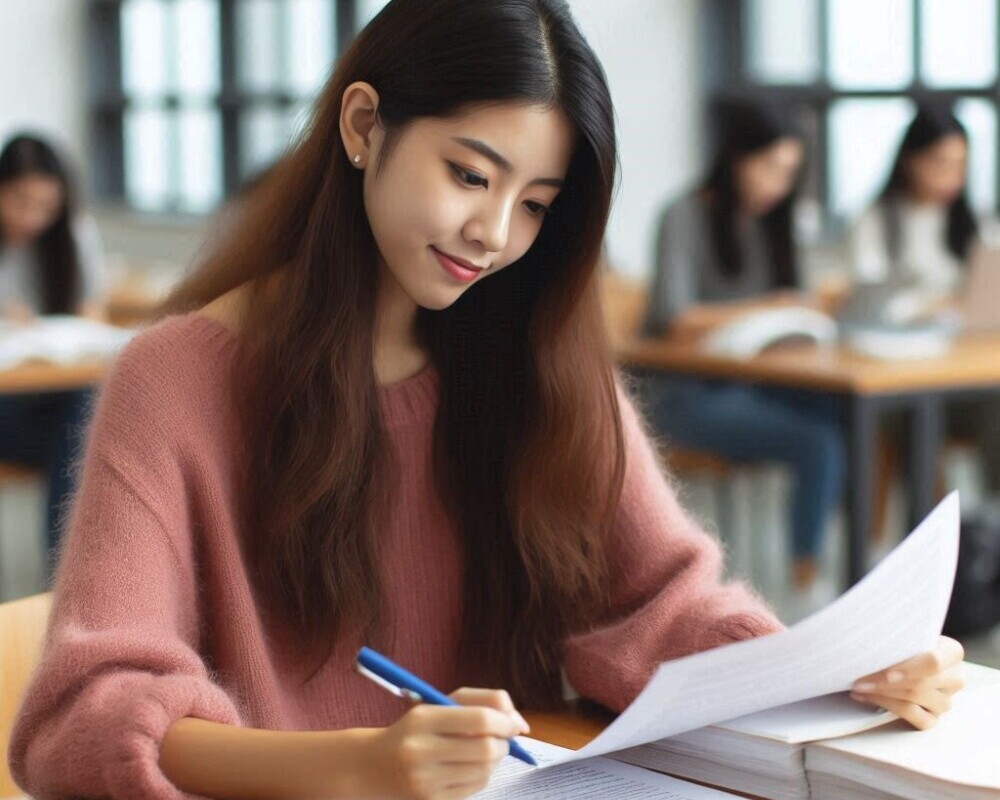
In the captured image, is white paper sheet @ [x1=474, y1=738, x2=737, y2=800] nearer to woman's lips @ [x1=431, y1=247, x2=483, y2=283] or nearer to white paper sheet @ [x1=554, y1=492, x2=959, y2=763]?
white paper sheet @ [x1=554, y1=492, x2=959, y2=763]

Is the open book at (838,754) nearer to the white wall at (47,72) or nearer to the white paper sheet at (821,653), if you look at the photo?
the white paper sheet at (821,653)

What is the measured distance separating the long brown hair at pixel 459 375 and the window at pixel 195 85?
6.00 meters

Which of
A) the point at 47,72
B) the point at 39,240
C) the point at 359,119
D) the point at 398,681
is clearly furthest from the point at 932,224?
the point at 47,72

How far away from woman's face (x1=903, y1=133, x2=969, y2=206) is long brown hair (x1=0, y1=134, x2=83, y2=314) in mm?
2330

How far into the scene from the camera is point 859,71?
5.25m

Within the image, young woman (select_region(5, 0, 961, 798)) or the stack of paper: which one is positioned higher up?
young woman (select_region(5, 0, 961, 798))

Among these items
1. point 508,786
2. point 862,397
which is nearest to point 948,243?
point 862,397

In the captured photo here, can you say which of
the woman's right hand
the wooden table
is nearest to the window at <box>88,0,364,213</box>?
the wooden table

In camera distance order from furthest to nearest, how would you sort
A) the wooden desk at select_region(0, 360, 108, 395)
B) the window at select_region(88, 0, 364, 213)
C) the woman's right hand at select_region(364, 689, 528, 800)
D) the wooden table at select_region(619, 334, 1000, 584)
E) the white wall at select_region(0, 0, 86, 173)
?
the white wall at select_region(0, 0, 86, 173)
the window at select_region(88, 0, 364, 213)
the wooden desk at select_region(0, 360, 108, 395)
the wooden table at select_region(619, 334, 1000, 584)
the woman's right hand at select_region(364, 689, 528, 800)

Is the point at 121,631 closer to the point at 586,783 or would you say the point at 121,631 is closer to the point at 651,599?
the point at 586,783

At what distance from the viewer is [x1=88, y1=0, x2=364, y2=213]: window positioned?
297 inches

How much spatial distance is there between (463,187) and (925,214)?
3.35 meters

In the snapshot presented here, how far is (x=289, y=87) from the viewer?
300 inches

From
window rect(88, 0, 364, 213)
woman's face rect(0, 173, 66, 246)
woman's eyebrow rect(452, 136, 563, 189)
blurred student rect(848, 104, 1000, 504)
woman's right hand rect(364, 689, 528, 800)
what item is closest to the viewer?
woman's right hand rect(364, 689, 528, 800)
